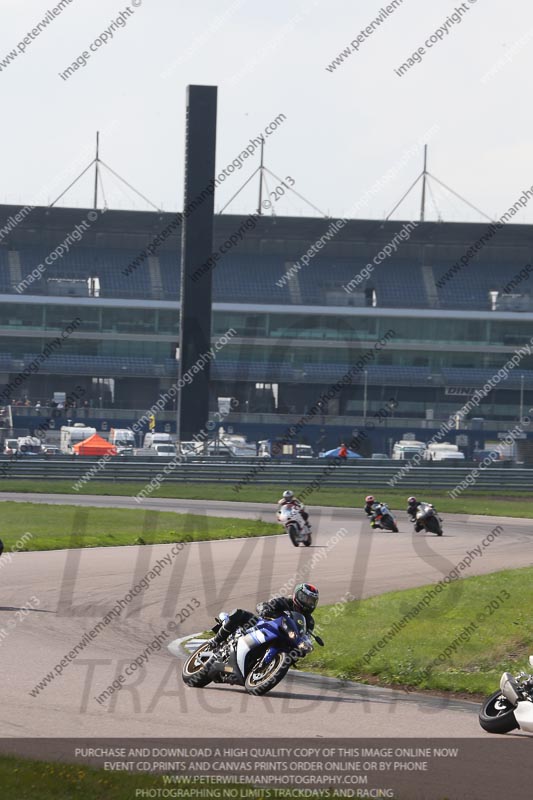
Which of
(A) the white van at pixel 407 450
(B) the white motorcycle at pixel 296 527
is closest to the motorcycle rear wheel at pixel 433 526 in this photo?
(B) the white motorcycle at pixel 296 527

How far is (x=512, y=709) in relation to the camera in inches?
393

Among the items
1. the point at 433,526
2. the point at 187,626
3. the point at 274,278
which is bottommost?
the point at 433,526

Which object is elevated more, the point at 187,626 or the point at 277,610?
the point at 277,610

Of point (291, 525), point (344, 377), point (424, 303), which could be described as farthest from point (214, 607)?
point (424, 303)

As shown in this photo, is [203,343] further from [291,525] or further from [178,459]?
[291,525]

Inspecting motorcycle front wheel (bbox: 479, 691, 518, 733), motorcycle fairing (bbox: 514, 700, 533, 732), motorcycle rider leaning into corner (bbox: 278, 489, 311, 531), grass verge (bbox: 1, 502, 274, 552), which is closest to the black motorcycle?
grass verge (bbox: 1, 502, 274, 552)

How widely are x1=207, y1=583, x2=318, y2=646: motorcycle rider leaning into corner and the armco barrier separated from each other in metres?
31.6

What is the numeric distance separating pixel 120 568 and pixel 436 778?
13.0 m

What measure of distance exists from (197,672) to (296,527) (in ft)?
46.0

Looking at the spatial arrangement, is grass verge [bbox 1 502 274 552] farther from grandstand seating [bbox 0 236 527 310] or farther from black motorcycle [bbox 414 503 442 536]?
grandstand seating [bbox 0 236 527 310]

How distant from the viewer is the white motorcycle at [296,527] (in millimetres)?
25688

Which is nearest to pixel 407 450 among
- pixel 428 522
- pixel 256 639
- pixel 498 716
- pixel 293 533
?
pixel 428 522

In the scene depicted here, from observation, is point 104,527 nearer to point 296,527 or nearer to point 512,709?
point 296,527

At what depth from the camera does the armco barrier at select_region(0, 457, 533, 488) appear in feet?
142
